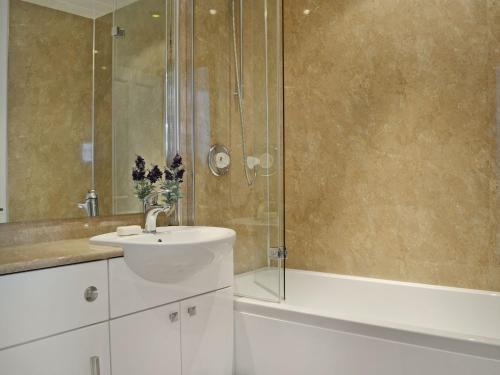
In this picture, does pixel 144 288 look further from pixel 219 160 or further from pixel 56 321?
pixel 219 160

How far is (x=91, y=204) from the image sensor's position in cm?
181

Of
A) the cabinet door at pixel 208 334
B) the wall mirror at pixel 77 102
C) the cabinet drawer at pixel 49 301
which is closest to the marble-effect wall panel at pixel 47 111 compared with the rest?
the wall mirror at pixel 77 102

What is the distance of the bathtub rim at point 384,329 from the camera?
1459 mm

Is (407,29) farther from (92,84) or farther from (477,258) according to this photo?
(92,84)

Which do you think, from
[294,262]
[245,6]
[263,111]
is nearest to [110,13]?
[245,6]

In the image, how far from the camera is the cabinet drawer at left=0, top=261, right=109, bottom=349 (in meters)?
1.15

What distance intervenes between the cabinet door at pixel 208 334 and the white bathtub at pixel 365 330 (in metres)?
0.09

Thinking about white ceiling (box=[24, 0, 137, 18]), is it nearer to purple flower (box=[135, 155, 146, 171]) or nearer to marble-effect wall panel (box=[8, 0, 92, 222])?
marble-effect wall panel (box=[8, 0, 92, 222])

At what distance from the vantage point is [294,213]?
9.65ft

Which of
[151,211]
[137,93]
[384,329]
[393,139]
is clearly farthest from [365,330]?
[137,93]

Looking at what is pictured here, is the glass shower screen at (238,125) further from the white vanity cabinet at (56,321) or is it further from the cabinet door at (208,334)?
the white vanity cabinet at (56,321)

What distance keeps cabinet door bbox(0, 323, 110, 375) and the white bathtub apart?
82 centimetres

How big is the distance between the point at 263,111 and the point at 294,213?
3.40 feet

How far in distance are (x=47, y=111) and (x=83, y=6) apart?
0.52 meters
